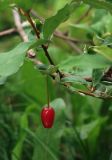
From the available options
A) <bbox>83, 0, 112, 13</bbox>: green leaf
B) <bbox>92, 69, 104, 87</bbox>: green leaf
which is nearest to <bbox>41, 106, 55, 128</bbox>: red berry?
<bbox>92, 69, 104, 87</bbox>: green leaf

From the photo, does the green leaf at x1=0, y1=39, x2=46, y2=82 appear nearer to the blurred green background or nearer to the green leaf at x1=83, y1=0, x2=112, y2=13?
the green leaf at x1=83, y1=0, x2=112, y2=13

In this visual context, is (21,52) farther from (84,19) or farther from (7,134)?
(84,19)

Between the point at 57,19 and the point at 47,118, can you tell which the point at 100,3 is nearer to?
the point at 57,19

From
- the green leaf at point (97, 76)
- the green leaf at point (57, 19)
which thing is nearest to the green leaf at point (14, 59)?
the green leaf at point (57, 19)

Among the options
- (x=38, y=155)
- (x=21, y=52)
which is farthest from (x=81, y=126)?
(x=21, y=52)

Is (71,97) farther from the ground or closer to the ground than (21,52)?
closer to the ground

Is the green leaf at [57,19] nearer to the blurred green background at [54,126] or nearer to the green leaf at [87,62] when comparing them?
the green leaf at [87,62]

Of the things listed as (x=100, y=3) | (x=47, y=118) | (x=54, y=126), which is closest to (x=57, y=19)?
(x=100, y=3)
